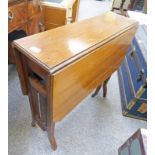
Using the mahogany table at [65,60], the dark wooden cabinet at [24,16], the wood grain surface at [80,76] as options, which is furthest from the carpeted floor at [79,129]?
the dark wooden cabinet at [24,16]

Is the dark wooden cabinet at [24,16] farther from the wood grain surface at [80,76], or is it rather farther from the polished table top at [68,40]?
the wood grain surface at [80,76]

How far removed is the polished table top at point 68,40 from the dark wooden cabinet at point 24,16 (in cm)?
45

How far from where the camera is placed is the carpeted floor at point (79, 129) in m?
1.43

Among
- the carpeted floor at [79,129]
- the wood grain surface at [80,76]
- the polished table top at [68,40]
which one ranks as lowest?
the carpeted floor at [79,129]

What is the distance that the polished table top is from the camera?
0.87m

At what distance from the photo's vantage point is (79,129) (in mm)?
1605

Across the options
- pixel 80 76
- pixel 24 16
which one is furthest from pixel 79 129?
pixel 24 16

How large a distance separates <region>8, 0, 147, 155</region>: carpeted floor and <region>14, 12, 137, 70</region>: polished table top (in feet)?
2.93

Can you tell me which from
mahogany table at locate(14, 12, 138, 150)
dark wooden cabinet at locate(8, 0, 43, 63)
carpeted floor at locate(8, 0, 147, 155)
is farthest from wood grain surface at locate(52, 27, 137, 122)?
dark wooden cabinet at locate(8, 0, 43, 63)

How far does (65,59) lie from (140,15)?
6.40ft

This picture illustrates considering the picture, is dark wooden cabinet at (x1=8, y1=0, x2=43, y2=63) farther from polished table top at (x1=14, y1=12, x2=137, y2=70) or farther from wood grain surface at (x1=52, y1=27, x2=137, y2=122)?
wood grain surface at (x1=52, y1=27, x2=137, y2=122)

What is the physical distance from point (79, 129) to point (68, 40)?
928 millimetres

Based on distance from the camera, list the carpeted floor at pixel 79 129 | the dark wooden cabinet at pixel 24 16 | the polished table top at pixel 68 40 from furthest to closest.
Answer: the carpeted floor at pixel 79 129, the dark wooden cabinet at pixel 24 16, the polished table top at pixel 68 40

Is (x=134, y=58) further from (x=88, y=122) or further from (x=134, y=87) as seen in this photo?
(x=88, y=122)
